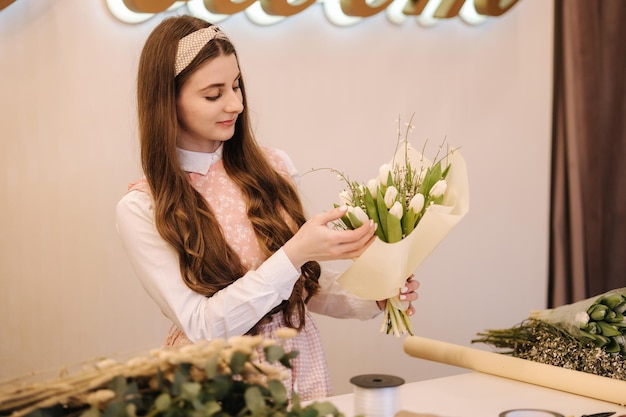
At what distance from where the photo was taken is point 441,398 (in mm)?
1882

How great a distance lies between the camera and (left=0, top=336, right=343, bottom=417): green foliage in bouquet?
1021 millimetres

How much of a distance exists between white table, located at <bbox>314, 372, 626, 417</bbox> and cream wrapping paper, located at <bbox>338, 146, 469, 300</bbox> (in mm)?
249

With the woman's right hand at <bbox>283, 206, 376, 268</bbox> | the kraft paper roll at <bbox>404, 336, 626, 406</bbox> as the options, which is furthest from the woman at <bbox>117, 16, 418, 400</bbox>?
the kraft paper roll at <bbox>404, 336, 626, 406</bbox>

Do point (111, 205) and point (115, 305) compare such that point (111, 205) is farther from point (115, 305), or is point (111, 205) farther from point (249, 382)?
point (249, 382)

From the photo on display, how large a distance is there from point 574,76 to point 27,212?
2.59m

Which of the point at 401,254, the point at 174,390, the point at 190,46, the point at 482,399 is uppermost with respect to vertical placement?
the point at 190,46

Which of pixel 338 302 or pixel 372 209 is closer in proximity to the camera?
pixel 372 209

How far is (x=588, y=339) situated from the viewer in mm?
2068

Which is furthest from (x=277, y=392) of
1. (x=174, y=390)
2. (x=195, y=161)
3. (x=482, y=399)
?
(x=195, y=161)

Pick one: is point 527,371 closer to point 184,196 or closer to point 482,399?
point 482,399

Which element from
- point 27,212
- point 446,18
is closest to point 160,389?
point 27,212

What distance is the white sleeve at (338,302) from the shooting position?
7.62 feet

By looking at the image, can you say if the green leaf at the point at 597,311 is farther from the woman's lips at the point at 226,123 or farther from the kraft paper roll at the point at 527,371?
the woman's lips at the point at 226,123

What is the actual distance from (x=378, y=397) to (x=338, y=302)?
3.18 ft
